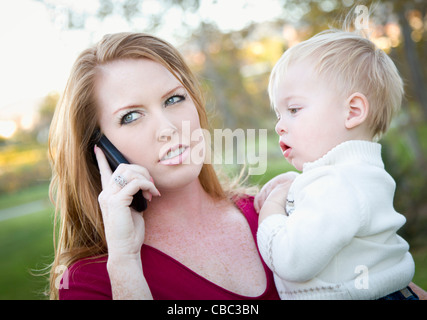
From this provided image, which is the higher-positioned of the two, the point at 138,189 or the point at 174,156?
the point at 174,156

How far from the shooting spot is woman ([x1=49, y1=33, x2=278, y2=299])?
1.58 metres

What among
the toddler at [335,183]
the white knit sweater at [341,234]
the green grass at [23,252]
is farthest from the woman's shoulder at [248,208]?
the green grass at [23,252]

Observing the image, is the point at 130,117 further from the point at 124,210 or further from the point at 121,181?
the point at 124,210

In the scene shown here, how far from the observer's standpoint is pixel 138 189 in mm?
1547

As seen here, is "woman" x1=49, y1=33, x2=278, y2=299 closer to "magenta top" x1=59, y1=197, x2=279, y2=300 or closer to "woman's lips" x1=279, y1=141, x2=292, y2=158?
"magenta top" x1=59, y1=197, x2=279, y2=300

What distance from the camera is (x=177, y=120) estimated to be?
5.70 feet

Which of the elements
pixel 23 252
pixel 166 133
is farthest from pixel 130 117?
pixel 23 252

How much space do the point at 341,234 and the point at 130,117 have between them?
948mm

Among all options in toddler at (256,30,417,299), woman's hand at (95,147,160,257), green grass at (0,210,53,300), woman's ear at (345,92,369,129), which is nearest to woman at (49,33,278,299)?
woman's hand at (95,147,160,257)

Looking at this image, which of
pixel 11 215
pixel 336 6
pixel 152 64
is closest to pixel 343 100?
pixel 152 64

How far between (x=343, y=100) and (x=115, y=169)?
99 cm

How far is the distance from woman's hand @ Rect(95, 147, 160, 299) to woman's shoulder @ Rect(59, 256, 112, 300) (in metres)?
0.17

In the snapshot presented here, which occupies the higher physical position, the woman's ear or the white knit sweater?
the woman's ear
